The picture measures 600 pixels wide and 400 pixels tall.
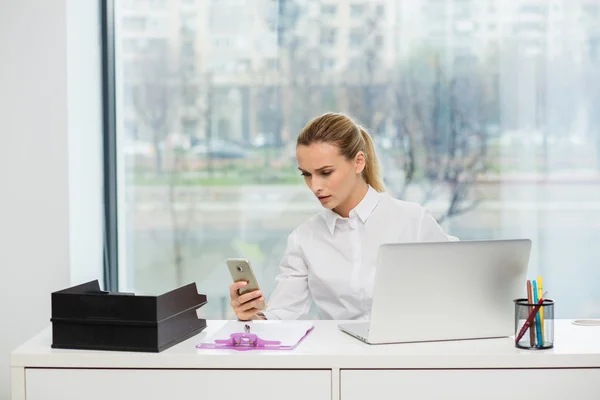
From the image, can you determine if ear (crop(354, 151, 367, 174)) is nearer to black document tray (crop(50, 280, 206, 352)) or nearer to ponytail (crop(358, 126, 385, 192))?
ponytail (crop(358, 126, 385, 192))

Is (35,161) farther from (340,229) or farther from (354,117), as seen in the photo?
(354,117)

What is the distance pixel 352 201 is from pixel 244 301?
680mm

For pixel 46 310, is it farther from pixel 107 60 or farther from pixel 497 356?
pixel 497 356

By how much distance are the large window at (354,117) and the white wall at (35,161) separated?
0.55m

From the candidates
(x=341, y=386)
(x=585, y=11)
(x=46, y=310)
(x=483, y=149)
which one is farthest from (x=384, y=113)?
(x=341, y=386)

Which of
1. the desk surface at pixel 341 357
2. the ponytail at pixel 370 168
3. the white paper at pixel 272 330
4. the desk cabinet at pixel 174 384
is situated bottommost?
the desk cabinet at pixel 174 384

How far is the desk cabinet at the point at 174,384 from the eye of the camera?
74.5 inches

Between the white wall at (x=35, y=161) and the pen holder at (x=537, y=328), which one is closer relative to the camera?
the pen holder at (x=537, y=328)

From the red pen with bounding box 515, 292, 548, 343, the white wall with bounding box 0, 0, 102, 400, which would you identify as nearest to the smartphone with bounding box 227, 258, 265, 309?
the red pen with bounding box 515, 292, 548, 343

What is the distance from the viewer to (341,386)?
1891mm

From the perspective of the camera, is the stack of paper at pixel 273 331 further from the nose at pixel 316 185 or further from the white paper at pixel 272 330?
the nose at pixel 316 185

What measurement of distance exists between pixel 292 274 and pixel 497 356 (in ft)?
3.34

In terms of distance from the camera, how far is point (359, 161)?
2.78m

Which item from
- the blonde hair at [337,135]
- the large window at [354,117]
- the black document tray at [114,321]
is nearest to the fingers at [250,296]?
the black document tray at [114,321]
